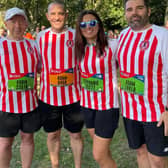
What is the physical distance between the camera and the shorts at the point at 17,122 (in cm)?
278

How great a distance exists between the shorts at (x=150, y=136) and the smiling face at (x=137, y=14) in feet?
3.10

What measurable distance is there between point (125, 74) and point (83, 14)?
80cm

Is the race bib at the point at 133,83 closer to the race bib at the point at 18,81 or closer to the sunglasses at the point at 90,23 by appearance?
the sunglasses at the point at 90,23

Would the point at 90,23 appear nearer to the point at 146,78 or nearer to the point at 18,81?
the point at 146,78

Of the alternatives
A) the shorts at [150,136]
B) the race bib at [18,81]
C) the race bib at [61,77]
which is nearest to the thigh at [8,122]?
the race bib at [18,81]

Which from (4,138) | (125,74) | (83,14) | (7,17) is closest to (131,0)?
(83,14)

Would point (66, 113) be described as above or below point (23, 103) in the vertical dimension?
below

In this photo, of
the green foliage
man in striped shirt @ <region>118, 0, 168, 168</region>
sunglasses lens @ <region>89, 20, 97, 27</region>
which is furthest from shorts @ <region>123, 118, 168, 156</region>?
the green foliage

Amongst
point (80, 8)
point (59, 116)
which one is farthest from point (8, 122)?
point (80, 8)

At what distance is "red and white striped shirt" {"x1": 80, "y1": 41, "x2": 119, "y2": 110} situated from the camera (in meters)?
2.59

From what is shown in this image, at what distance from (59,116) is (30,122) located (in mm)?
382

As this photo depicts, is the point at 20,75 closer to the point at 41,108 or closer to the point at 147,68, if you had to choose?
the point at 41,108

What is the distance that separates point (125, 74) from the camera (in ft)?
8.07

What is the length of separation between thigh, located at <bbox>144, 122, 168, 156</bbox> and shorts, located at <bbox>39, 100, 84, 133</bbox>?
95 cm
